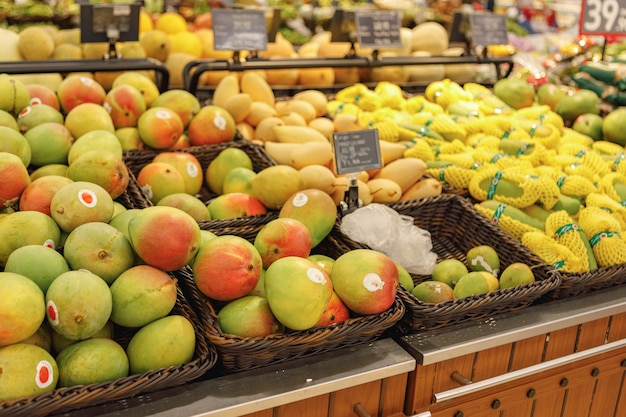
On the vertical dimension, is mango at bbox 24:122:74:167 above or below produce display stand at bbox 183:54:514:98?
below

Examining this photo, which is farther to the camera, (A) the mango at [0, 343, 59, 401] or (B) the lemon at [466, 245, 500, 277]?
(B) the lemon at [466, 245, 500, 277]

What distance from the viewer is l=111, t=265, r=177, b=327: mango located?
1318 millimetres

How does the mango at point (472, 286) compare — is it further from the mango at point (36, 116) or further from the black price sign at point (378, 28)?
the black price sign at point (378, 28)

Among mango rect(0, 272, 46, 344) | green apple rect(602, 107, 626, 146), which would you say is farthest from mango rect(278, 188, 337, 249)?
green apple rect(602, 107, 626, 146)

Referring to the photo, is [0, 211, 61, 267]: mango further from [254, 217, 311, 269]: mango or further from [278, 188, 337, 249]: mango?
[278, 188, 337, 249]: mango

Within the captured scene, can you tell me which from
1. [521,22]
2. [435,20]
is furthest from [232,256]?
[521,22]

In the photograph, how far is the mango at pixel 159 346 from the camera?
4.30 feet

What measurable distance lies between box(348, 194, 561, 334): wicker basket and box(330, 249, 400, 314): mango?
0.14 meters

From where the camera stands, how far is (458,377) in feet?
5.41

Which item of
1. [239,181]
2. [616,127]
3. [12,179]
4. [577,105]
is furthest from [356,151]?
[577,105]

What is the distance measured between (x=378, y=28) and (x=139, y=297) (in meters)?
2.24

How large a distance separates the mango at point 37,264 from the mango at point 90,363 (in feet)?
0.49

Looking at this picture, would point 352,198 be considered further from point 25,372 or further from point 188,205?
point 25,372

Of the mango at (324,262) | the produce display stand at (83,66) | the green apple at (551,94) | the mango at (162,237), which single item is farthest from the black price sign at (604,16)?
the mango at (162,237)
